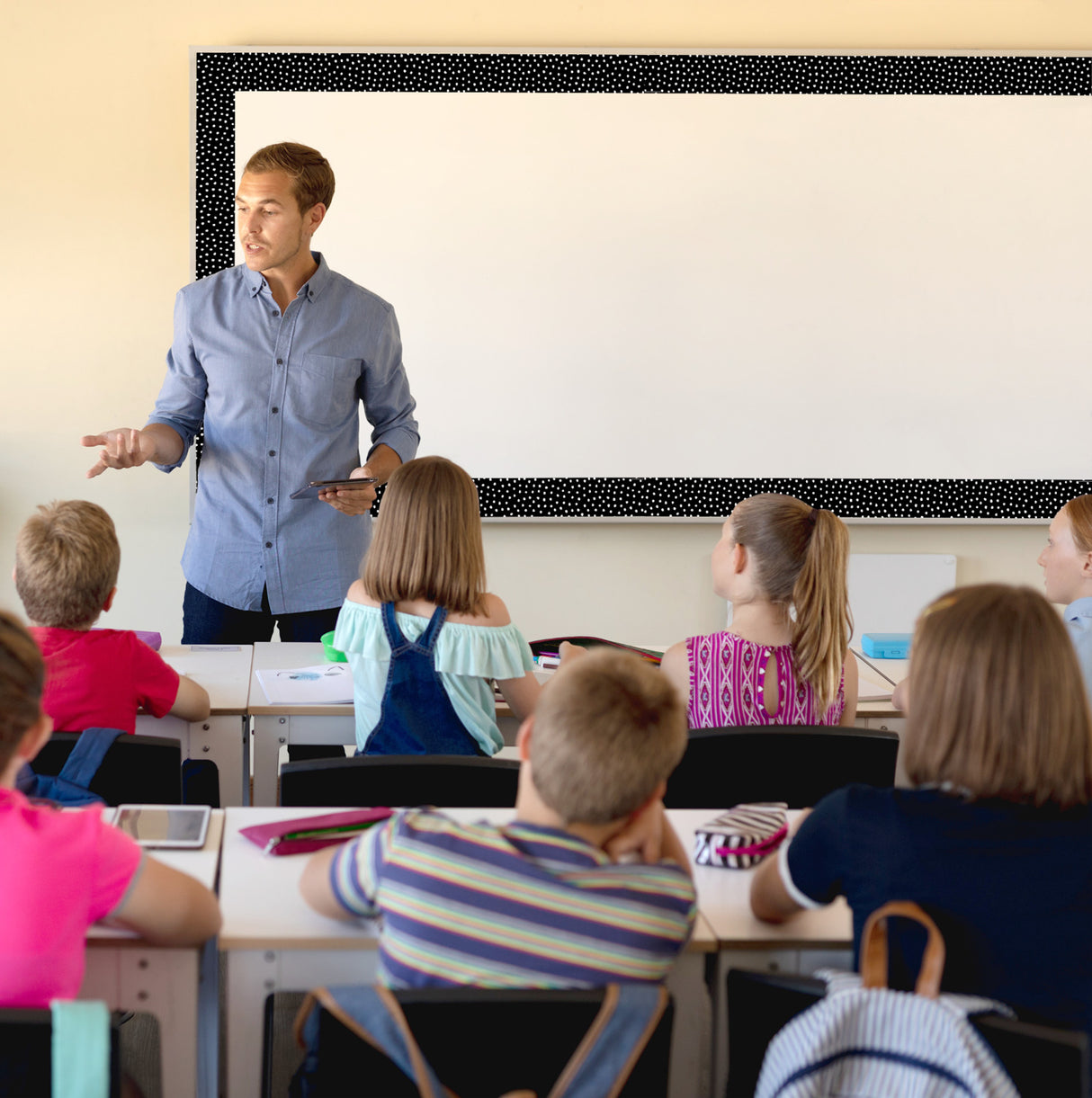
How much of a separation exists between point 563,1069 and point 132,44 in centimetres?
377

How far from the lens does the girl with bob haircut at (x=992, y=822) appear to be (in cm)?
138

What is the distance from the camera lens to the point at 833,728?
2188mm

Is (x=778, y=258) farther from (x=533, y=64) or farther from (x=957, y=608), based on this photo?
(x=957, y=608)

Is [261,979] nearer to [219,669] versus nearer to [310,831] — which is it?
[310,831]

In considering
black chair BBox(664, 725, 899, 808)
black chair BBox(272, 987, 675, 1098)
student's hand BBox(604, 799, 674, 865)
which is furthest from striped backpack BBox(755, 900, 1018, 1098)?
black chair BBox(664, 725, 899, 808)

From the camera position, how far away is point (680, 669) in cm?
244

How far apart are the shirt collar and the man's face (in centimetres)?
5

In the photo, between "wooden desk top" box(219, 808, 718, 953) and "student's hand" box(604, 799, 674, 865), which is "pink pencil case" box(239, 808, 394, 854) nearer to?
"wooden desk top" box(219, 808, 718, 953)

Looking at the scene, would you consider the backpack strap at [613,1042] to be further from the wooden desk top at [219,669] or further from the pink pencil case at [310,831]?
the wooden desk top at [219,669]

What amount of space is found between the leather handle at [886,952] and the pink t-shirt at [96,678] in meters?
1.45

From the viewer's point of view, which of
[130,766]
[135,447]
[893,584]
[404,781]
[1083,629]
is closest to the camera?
[404,781]

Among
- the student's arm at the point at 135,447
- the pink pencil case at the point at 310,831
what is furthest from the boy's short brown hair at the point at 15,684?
the student's arm at the point at 135,447

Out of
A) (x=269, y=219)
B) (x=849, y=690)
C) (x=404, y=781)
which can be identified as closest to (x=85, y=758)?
(x=404, y=781)

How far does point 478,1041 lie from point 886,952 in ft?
1.43
